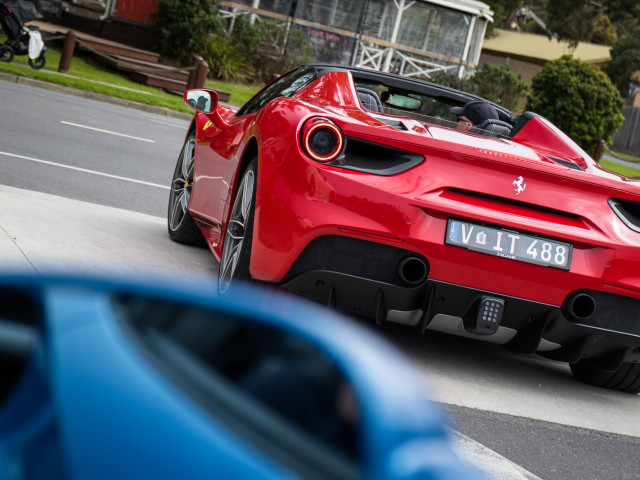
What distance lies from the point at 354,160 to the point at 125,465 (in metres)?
3.09

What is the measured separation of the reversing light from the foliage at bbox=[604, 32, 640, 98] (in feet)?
156

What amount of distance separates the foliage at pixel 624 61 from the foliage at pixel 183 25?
30030 mm

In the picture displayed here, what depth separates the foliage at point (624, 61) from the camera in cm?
4863

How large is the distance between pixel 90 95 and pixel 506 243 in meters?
14.6

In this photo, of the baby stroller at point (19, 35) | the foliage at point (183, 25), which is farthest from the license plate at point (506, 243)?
the foliage at point (183, 25)

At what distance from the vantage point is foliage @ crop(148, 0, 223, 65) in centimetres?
2420

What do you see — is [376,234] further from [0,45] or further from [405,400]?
[0,45]

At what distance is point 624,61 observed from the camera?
48.9 meters

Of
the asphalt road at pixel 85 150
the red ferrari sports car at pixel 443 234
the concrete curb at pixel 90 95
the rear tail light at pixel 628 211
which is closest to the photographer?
the red ferrari sports car at pixel 443 234

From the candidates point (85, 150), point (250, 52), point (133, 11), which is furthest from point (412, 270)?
point (133, 11)

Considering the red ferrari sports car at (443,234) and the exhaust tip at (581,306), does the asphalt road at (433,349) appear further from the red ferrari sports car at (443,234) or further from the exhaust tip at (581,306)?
the exhaust tip at (581,306)

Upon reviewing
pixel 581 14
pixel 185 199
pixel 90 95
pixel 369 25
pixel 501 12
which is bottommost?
pixel 90 95

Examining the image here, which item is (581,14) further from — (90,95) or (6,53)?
(90,95)

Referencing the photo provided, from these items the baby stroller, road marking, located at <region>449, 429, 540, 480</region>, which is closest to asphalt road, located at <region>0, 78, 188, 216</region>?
the baby stroller
